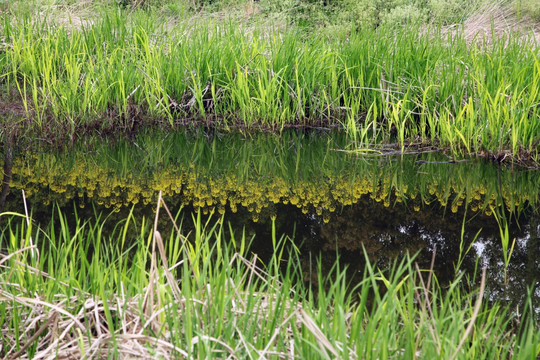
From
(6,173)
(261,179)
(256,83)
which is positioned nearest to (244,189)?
(261,179)

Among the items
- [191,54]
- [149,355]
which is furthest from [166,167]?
[149,355]

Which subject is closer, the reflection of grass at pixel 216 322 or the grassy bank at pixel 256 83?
the reflection of grass at pixel 216 322

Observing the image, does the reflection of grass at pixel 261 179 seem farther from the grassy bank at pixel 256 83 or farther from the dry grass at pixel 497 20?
the dry grass at pixel 497 20

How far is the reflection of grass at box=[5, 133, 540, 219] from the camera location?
3531 millimetres

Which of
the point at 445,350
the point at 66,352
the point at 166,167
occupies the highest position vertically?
the point at 445,350

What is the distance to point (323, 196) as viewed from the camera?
12.0 ft

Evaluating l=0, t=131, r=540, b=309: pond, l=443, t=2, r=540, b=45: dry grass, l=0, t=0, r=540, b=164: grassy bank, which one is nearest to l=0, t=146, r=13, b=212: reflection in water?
l=0, t=131, r=540, b=309: pond

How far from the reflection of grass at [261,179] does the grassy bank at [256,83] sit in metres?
0.43

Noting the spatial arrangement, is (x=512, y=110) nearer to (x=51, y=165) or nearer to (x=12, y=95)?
(x=51, y=165)

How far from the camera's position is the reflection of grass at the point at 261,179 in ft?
11.6

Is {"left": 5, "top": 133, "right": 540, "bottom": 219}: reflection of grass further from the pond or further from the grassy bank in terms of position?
the grassy bank

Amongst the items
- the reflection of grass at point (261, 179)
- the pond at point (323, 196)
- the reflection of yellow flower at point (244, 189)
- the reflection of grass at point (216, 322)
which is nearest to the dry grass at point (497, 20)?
the pond at point (323, 196)

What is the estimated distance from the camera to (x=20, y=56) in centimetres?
549

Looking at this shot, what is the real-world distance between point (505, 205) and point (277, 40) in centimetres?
308
